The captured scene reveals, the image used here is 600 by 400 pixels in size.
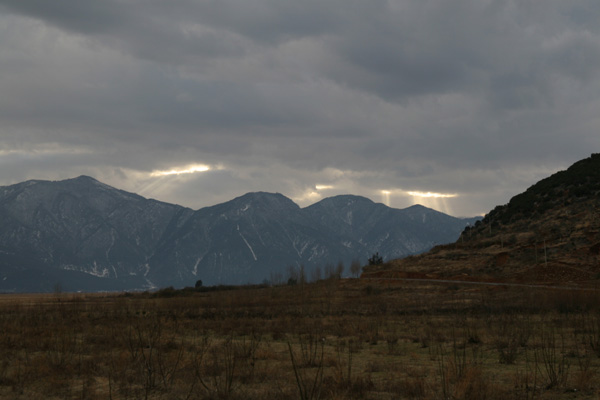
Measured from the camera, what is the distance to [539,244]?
7544 cm

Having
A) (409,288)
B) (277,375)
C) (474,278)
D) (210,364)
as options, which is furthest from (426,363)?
(474,278)

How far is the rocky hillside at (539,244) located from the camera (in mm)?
63531

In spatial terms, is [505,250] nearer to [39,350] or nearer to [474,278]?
[474,278]

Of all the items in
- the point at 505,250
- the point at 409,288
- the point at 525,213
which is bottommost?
the point at 409,288

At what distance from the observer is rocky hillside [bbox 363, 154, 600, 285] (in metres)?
63.5

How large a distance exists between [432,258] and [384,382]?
8056 centimetres

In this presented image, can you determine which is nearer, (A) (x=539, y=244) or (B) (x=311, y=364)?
(B) (x=311, y=364)

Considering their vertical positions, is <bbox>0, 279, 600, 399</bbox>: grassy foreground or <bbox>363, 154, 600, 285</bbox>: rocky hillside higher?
<bbox>363, 154, 600, 285</bbox>: rocky hillside

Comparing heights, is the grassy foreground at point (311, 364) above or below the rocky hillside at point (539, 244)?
below

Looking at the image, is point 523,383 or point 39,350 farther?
point 39,350

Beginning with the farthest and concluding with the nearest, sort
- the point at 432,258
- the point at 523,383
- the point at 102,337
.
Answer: the point at 432,258 → the point at 102,337 → the point at 523,383

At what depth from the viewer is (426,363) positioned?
1803 cm

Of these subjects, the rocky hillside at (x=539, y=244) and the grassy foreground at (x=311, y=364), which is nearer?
the grassy foreground at (x=311, y=364)

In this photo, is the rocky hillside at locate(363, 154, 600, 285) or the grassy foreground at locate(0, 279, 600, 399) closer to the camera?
the grassy foreground at locate(0, 279, 600, 399)
